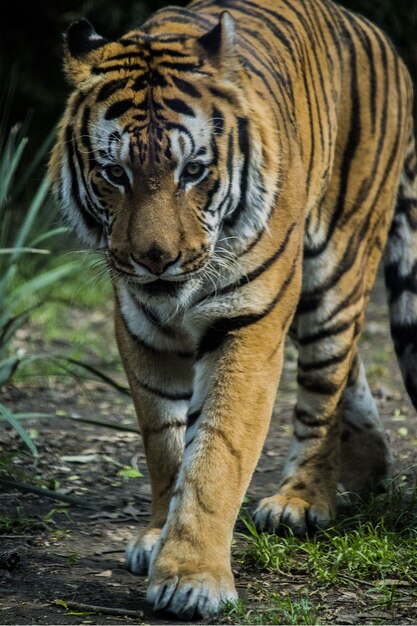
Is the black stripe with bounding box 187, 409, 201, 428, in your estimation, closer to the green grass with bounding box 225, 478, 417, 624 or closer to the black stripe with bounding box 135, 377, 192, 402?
the black stripe with bounding box 135, 377, 192, 402

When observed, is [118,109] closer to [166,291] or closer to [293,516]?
[166,291]

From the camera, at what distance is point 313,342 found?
412 centimetres

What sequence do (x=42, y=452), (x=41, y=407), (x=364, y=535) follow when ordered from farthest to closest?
(x=41, y=407), (x=42, y=452), (x=364, y=535)

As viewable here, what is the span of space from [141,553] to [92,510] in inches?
26.3

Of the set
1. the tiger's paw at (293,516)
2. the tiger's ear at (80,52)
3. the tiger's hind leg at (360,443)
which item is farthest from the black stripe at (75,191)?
the tiger's hind leg at (360,443)

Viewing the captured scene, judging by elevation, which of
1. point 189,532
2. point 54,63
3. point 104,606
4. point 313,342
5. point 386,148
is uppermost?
point 54,63

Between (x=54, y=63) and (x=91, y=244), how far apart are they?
7.29 meters

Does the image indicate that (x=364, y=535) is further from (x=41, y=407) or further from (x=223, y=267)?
(x=41, y=407)

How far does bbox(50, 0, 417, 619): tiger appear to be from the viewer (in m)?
3.09

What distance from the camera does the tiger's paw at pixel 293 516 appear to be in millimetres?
3842

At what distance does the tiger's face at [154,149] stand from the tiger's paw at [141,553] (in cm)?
83

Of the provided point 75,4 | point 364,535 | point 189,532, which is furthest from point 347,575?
point 75,4

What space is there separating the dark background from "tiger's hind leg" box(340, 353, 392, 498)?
5643mm

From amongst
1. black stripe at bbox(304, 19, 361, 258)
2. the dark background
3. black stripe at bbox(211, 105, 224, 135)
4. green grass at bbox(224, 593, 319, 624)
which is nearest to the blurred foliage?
the dark background
